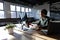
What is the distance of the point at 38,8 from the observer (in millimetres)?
7977

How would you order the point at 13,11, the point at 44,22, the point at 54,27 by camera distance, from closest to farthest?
the point at 54,27
the point at 44,22
the point at 13,11

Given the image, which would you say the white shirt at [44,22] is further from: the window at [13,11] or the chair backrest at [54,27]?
the window at [13,11]

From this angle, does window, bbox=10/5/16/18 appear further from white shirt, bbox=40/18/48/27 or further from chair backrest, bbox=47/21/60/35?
chair backrest, bbox=47/21/60/35

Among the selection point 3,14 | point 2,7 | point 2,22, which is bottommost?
point 2,22

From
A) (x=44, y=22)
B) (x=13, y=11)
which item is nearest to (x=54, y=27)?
(x=44, y=22)

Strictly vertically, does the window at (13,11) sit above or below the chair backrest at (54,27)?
above

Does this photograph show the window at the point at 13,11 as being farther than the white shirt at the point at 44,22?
Yes

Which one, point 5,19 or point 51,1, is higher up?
point 51,1

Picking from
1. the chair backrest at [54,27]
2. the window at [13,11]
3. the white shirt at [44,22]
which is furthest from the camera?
the window at [13,11]

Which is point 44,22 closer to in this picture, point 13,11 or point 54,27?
point 54,27

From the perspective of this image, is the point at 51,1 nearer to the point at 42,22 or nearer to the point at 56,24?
the point at 42,22

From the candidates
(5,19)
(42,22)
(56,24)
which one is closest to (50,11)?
(5,19)

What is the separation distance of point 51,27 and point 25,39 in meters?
0.51

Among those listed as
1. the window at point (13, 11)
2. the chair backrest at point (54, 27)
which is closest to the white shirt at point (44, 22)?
the chair backrest at point (54, 27)
